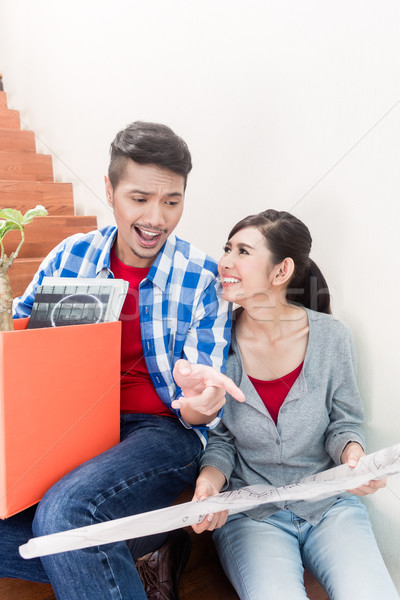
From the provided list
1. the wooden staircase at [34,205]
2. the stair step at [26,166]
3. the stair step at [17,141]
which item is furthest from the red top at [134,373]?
the stair step at [17,141]

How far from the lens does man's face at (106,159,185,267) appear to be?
0.85 meters

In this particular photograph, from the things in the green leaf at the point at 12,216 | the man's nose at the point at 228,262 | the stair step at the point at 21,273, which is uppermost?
the green leaf at the point at 12,216

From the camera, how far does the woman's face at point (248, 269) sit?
0.87 meters

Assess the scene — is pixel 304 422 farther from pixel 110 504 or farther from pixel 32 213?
pixel 32 213

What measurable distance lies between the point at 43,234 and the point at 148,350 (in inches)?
38.3

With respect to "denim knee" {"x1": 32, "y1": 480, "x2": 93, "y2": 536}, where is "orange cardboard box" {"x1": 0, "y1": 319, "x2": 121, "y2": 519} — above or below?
above

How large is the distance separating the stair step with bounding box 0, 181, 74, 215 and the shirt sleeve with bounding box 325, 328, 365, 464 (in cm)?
115

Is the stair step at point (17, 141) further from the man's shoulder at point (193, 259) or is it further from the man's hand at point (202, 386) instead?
the man's hand at point (202, 386)

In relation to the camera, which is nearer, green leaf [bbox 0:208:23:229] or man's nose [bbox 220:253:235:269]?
green leaf [bbox 0:208:23:229]

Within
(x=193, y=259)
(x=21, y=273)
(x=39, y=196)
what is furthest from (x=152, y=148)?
(x=39, y=196)

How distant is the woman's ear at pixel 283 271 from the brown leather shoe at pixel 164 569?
0.54 metres

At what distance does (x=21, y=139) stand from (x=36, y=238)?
0.77 metres

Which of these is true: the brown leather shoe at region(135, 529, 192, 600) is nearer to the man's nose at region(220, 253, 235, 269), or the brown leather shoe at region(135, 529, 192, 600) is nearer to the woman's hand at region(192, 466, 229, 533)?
the woman's hand at region(192, 466, 229, 533)

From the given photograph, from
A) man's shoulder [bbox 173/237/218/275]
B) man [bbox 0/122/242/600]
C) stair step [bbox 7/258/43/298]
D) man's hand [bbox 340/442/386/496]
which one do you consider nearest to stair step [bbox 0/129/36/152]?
stair step [bbox 7/258/43/298]
